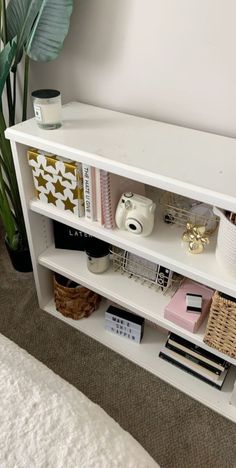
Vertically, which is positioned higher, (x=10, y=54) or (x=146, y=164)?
(x=10, y=54)

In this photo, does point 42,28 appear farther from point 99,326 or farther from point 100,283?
point 99,326

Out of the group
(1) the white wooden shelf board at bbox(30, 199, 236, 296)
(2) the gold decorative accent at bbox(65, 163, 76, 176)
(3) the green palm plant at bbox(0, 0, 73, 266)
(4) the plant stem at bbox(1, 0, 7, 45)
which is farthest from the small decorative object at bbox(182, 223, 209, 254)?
(4) the plant stem at bbox(1, 0, 7, 45)

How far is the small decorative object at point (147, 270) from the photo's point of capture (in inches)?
48.9

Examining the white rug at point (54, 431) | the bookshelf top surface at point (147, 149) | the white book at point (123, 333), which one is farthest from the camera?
the white book at point (123, 333)

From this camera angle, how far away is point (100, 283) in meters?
1.31

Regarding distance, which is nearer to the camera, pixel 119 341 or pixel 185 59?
pixel 185 59

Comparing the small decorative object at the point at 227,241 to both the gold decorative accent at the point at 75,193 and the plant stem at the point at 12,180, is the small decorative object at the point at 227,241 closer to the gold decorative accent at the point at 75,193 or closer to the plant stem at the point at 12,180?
the gold decorative accent at the point at 75,193

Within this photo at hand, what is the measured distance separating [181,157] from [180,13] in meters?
0.38

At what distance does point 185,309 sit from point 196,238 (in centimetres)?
24

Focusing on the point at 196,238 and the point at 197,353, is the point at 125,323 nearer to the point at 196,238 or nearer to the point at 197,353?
the point at 197,353

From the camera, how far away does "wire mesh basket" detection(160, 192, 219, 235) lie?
3.58 ft

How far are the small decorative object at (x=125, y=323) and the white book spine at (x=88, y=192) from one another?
42 centimetres

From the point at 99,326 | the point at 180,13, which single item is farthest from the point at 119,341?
the point at 180,13

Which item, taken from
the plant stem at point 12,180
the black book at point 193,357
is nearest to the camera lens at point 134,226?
the black book at point 193,357
